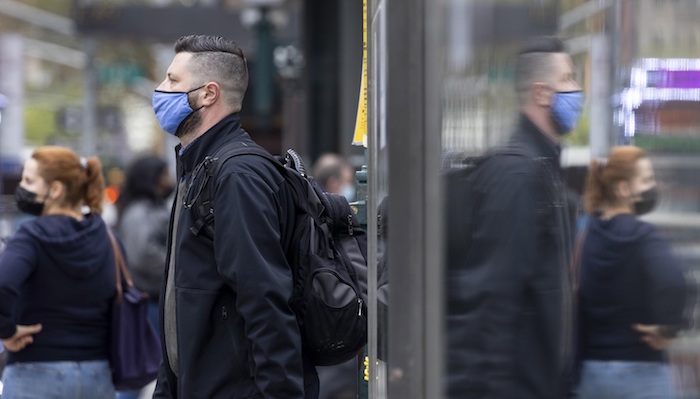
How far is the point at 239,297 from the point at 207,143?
0.60 m

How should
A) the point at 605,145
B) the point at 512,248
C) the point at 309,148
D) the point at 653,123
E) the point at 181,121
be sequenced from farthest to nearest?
the point at 309,148 < the point at 181,121 < the point at 512,248 < the point at 605,145 < the point at 653,123

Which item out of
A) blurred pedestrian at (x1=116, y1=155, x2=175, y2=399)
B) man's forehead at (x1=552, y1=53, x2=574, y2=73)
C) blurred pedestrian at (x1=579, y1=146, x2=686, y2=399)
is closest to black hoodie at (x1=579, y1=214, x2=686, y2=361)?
blurred pedestrian at (x1=579, y1=146, x2=686, y2=399)

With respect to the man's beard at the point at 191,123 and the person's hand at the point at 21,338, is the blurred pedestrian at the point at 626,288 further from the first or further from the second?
the person's hand at the point at 21,338

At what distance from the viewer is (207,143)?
3348mm

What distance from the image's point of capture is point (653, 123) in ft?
5.72

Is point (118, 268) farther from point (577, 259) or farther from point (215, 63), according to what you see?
point (577, 259)

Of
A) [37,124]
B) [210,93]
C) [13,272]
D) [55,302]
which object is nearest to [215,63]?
[210,93]

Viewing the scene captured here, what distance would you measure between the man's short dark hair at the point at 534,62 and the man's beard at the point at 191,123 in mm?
1557

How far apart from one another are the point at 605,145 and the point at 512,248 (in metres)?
0.30

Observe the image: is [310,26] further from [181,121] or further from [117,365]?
[181,121]

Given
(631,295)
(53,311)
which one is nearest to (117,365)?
(53,311)

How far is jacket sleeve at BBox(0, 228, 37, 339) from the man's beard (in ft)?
4.08

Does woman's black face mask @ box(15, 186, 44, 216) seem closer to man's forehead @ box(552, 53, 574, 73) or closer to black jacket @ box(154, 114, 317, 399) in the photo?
black jacket @ box(154, 114, 317, 399)

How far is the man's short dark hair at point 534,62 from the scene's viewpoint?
1.97 metres
